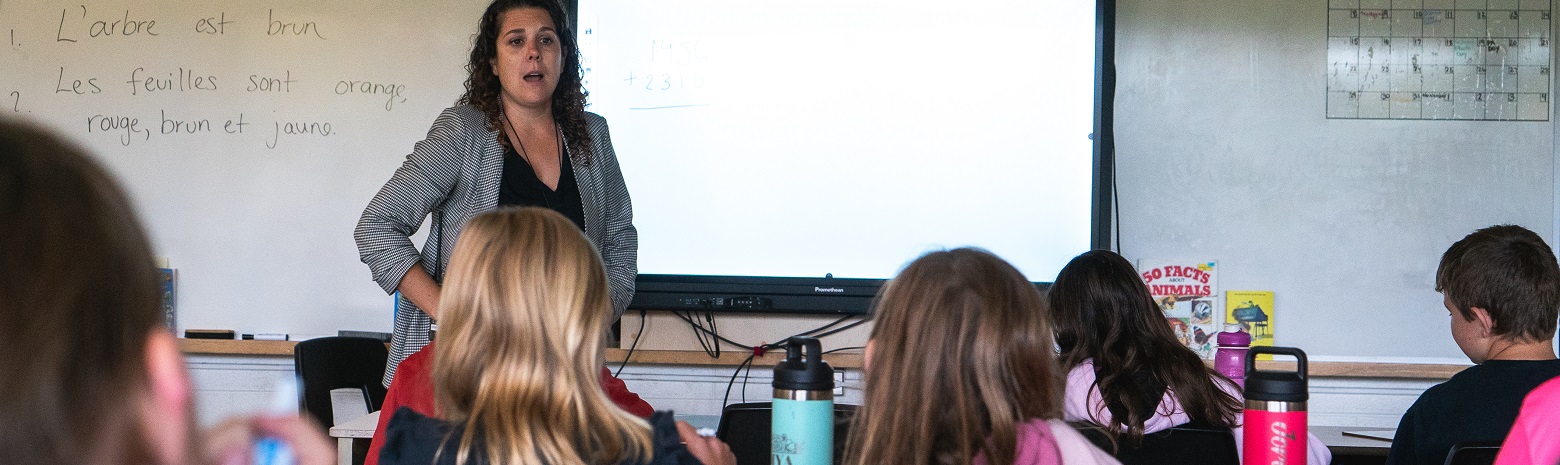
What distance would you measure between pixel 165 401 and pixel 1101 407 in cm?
174

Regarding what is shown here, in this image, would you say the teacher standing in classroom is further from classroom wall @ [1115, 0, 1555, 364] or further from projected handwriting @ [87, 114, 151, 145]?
classroom wall @ [1115, 0, 1555, 364]

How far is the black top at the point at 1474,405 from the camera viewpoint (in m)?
1.94

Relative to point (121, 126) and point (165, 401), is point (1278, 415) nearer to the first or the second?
point (165, 401)

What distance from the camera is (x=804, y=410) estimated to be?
4.42 ft

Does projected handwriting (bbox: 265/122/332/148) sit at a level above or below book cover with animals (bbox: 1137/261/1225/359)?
above

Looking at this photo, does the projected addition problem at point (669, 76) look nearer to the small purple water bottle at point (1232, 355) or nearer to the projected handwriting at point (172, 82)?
the projected handwriting at point (172, 82)

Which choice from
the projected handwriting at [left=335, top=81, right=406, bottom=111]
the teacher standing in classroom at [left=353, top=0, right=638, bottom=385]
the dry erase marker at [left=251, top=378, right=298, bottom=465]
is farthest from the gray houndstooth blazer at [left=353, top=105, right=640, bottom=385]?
the dry erase marker at [left=251, top=378, right=298, bottom=465]

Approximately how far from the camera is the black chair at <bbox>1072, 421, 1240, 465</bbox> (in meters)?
1.77

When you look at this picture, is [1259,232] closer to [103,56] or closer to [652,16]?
[652,16]

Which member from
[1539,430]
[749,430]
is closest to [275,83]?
[749,430]

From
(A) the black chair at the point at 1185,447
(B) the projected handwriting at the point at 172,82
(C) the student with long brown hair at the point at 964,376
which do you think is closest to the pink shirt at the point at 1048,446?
(C) the student with long brown hair at the point at 964,376

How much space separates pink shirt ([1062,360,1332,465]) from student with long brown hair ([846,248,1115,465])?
0.68m

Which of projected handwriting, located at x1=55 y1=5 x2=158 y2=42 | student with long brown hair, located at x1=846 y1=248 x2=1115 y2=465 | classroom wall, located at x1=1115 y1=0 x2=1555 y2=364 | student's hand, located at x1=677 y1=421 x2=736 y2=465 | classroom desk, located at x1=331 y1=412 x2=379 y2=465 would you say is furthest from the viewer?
projected handwriting, located at x1=55 y1=5 x2=158 y2=42

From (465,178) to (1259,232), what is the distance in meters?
2.27
